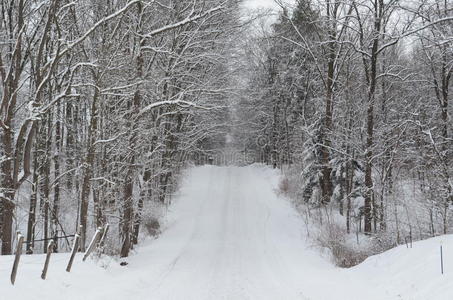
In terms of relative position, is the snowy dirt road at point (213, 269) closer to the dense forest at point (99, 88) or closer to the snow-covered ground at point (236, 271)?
the snow-covered ground at point (236, 271)

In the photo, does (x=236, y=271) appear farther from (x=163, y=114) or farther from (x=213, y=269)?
(x=163, y=114)

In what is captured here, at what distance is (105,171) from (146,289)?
669 cm

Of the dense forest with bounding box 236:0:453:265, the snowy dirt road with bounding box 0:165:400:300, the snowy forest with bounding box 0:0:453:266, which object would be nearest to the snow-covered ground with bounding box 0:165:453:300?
the snowy dirt road with bounding box 0:165:400:300

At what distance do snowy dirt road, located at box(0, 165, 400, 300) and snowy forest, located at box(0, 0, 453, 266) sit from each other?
129 cm

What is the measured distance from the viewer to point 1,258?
845 cm

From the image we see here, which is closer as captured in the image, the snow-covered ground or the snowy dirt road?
the snow-covered ground

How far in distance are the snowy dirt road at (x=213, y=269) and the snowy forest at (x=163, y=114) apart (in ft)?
4.24

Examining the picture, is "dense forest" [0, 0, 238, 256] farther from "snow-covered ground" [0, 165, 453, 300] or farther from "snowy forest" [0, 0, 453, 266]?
"snow-covered ground" [0, 165, 453, 300]

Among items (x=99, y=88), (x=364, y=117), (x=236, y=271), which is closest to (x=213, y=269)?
(x=236, y=271)

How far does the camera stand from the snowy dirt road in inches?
328

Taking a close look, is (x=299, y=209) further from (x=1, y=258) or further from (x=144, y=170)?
(x=1, y=258)

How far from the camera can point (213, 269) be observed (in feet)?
40.3

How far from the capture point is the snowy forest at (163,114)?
13.1 metres

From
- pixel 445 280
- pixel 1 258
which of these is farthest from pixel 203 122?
pixel 445 280
